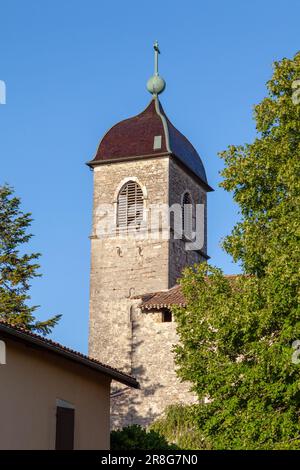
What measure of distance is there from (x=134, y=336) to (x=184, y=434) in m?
7.97

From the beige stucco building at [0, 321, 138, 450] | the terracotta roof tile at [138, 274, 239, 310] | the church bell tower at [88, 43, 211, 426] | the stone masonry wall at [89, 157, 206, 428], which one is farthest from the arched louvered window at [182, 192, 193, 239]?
the beige stucco building at [0, 321, 138, 450]

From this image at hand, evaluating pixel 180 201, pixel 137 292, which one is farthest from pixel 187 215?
pixel 137 292

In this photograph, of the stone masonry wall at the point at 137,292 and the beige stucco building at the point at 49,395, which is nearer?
the beige stucco building at the point at 49,395

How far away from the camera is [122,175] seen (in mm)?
40719

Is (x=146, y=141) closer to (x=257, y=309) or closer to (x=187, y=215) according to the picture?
(x=187, y=215)

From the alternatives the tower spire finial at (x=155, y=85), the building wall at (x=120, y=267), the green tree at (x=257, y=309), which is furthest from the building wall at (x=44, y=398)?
the tower spire finial at (x=155, y=85)

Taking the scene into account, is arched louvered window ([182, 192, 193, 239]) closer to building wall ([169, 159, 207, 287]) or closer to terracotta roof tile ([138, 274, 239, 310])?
building wall ([169, 159, 207, 287])

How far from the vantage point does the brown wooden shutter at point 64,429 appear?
1856 centimetres

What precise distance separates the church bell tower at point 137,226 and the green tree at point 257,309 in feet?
44.9

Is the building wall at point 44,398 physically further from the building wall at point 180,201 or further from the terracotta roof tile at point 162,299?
the building wall at point 180,201

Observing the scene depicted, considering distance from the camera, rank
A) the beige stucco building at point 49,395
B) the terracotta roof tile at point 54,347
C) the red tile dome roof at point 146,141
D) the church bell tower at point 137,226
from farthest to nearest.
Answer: the red tile dome roof at point 146,141 → the church bell tower at point 137,226 → the beige stucco building at point 49,395 → the terracotta roof tile at point 54,347

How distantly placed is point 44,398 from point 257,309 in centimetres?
469
